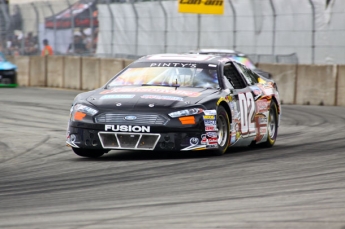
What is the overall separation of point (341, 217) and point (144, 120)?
12.6 ft

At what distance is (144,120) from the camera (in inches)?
380

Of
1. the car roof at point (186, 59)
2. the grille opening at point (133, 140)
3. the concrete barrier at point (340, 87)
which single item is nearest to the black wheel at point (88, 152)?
the grille opening at point (133, 140)

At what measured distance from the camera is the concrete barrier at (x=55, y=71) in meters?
29.0

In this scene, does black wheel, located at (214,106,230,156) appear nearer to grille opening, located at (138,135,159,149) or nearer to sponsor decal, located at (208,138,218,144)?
sponsor decal, located at (208,138,218,144)

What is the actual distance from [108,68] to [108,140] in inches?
696

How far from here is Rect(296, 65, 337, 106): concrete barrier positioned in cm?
2225

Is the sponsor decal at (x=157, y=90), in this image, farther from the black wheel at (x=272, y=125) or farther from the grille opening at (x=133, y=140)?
the black wheel at (x=272, y=125)

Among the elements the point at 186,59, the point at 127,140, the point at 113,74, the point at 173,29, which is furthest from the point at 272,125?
the point at 173,29

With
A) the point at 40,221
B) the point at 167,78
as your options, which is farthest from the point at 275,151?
the point at 40,221

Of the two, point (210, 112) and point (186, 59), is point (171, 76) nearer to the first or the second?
point (186, 59)

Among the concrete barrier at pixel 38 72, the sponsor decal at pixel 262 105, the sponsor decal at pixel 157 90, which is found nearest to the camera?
the sponsor decal at pixel 157 90

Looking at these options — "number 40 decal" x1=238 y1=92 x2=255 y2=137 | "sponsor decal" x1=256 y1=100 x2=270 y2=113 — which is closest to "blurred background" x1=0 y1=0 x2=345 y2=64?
"sponsor decal" x1=256 y1=100 x2=270 y2=113

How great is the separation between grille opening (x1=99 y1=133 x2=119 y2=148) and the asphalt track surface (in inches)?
9.3

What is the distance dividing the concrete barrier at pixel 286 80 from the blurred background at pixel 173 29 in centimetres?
188
